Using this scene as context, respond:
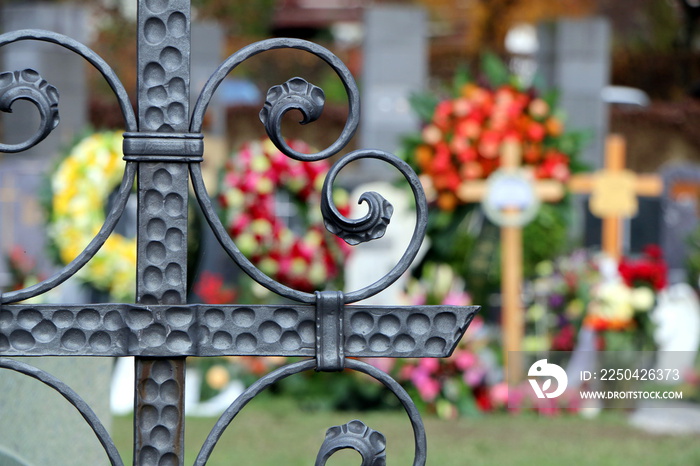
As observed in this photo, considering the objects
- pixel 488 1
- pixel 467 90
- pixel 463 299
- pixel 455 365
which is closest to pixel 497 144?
pixel 467 90

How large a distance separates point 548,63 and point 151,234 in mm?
8617

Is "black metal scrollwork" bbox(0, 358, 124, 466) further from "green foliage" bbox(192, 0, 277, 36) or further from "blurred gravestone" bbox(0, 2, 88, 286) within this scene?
"green foliage" bbox(192, 0, 277, 36)

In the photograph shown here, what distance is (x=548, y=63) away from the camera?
9258 mm

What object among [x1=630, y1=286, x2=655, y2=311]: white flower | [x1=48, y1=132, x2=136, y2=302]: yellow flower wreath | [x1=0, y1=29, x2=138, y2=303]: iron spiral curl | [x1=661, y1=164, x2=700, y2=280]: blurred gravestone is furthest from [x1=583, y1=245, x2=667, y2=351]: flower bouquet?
[x1=0, y1=29, x2=138, y2=303]: iron spiral curl

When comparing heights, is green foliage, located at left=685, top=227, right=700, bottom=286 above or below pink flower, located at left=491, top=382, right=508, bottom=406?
above

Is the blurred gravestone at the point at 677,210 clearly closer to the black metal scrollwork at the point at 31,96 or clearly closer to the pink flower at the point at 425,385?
the pink flower at the point at 425,385

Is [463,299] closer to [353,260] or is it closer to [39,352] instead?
[353,260]

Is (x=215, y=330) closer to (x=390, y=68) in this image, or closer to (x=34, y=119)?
(x=390, y=68)

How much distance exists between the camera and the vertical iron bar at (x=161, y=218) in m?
1.08

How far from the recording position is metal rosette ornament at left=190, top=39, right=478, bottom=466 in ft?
3.58

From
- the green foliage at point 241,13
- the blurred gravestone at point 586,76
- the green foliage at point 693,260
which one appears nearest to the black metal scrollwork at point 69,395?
the green foliage at point 693,260

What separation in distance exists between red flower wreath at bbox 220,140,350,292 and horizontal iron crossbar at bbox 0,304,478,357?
4.27 meters

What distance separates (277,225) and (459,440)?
1.85m

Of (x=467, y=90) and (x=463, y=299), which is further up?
(x=467, y=90)
